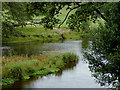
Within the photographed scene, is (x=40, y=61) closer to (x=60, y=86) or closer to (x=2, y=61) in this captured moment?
(x=2, y=61)

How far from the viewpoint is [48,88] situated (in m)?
15.7

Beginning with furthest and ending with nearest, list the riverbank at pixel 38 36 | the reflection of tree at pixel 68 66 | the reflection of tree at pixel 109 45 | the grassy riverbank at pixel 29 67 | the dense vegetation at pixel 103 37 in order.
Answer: the riverbank at pixel 38 36 < the reflection of tree at pixel 68 66 < the grassy riverbank at pixel 29 67 < the dense vegetation at pixel 103 37 < the reflection of tree at pixel 109 45

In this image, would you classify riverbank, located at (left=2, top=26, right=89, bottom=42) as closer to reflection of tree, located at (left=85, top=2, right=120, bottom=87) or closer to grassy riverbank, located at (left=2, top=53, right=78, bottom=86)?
grassy riverbank, located at (left=2, top=53, right=78, bottom=86)

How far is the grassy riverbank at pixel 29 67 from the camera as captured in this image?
53.6 feet

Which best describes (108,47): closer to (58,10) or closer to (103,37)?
(103,37)

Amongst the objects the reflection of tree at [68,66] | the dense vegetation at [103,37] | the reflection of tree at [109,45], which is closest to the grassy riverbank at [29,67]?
the reflection of tree at [68,66]

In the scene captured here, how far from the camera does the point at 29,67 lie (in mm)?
18094

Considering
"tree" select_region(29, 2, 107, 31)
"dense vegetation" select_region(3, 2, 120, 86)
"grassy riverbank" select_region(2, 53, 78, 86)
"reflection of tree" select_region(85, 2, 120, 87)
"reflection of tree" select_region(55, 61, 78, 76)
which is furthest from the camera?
"reflection of tree" select_region(55, 61, 78, 76)

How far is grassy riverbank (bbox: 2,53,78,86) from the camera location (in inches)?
643

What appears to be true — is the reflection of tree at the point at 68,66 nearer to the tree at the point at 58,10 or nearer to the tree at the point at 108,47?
the tree at the point at 58,10

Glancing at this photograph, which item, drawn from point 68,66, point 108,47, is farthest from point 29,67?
point 108,47

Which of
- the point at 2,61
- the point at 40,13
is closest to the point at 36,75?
the point at 2,61

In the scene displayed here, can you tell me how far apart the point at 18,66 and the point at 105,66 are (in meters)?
9.62

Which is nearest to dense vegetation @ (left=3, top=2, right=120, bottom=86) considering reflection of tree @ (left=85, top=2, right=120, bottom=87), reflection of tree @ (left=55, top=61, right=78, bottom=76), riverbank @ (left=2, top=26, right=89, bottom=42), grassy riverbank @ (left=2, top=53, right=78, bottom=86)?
reflection of tree @ (left=85, top=2, right=120, bottom=87)
